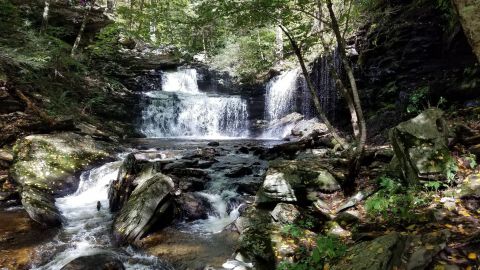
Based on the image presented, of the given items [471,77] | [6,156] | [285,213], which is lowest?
[285,213]

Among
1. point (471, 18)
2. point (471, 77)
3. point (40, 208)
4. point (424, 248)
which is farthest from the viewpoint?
point (471, 77)

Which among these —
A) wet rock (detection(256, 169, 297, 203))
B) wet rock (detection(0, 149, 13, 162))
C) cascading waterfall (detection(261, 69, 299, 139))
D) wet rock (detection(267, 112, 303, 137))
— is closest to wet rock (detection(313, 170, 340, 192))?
wet rock (detection(256, 169, 297, 203))

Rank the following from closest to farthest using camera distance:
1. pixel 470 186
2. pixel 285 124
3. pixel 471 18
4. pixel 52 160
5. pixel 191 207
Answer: pixel 471 18 < pixel 470 186 < pixel 191 207 < pixel 52 160 < pixel 285 124

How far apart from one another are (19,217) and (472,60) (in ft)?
38.5

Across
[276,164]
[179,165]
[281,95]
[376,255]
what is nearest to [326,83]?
[281,95]

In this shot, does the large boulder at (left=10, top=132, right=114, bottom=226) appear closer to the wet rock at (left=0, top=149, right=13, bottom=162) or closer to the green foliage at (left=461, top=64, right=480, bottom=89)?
the wet rock at (left=0, top=149, right=13, bottom=162)

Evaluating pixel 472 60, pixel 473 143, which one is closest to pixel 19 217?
pixel 473 143

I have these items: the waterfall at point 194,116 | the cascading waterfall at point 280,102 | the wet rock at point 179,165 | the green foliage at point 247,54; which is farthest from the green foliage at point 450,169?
the green foliage at point 247,54

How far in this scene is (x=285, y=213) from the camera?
599 cm

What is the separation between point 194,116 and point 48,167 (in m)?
12.0

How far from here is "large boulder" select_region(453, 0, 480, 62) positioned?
7.56 ft

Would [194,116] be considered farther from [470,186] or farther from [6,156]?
[470,186]

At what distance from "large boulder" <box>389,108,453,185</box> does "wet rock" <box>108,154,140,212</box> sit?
19.7ft

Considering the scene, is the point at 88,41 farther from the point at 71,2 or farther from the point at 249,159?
the point at 249,159
